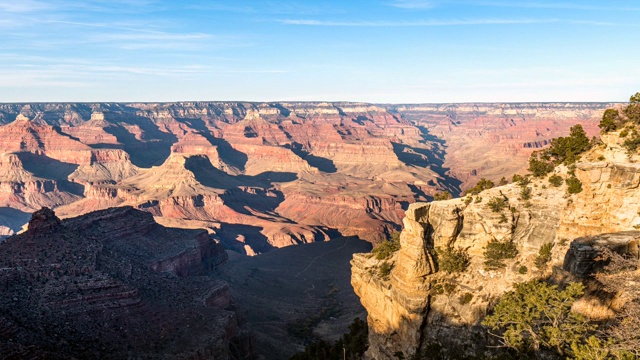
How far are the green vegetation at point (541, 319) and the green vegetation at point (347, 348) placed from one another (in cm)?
1902

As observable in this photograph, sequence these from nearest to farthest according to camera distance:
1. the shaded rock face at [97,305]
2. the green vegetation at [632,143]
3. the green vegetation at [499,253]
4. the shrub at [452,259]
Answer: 1. the green vegetation at [632,143]
2. the green vegetation at [499,253]
3. the shrub at [452,259]
4. the shaded rock face at [97,305]

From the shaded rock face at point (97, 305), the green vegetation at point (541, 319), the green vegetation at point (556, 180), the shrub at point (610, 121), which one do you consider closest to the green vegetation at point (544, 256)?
the green vegetation at point (541, 319)

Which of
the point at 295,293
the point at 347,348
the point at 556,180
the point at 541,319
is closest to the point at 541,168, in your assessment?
the point at 556,180

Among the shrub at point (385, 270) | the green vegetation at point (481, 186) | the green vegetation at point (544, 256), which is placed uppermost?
the green vegetation at point (481, 186)

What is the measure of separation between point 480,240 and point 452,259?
2472 mm

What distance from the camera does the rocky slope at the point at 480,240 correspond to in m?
29.9

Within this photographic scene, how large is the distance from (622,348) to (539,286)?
8.21 meters

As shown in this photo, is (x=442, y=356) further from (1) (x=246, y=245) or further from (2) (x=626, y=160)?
(1) (x=246, y=245)

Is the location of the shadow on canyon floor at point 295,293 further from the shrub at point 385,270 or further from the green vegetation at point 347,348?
the shrub at point 385,270

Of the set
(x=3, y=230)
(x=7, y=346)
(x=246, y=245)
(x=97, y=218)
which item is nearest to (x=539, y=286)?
(x=7, y=346)

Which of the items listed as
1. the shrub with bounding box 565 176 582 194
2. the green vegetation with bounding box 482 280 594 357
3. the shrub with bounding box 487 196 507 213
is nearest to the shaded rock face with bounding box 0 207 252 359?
the shrub with bounding box 487 196 507 213

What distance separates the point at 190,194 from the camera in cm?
17350

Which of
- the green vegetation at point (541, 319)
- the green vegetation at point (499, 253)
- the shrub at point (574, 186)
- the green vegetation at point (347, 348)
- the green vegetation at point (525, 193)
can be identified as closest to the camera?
the green vegetation at point (541, 319)

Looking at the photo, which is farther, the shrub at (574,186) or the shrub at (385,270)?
the shrub at (385,270)
